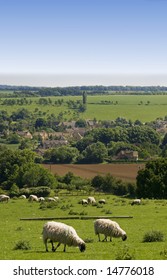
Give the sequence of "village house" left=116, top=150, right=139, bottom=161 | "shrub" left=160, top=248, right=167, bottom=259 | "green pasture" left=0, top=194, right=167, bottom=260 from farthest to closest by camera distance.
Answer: "village house" left=116, top=150, right=139, bottom=161 → "green pasture" left=0, top=194, right=167, bottom=260 → "shrub" left=160, top=248, right=167, bottom=259

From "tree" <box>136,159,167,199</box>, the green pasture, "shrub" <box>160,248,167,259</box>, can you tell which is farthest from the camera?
"tree" <box>136,159,167,199</box>

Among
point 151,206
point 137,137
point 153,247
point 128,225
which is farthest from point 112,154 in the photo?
point 153,247

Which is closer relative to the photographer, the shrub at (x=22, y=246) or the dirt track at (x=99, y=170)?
the shrub at (x=22, y=246)

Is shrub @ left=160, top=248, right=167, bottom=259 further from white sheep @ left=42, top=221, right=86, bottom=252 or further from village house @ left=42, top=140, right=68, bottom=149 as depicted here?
village house @ left=42, top=140, right=68, bottom=149

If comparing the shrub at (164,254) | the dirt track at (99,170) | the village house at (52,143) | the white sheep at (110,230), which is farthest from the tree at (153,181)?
the village house at (52,143)

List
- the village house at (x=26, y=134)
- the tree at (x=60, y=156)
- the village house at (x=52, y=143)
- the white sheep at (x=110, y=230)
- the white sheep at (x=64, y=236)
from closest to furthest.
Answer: the white sheep at (x=64, y=236) → the white sheep at (x=110, y=230) → the tree at (x=60, y=156) → the village house at (x=52, y=143) → the village house at (x=26, y=134)

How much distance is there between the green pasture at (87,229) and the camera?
62.3ft

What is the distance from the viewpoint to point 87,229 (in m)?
29.8

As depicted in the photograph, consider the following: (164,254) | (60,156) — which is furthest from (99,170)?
(164,254)

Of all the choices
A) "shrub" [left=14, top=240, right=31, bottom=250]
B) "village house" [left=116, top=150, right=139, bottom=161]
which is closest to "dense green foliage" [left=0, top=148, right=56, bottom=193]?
"village house" [left=116, top=150, right=139, bottom=161]

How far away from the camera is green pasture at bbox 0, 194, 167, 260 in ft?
62.3

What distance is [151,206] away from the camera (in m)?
42.8

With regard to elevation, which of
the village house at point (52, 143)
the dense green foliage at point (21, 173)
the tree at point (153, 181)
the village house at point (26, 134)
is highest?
the tree at point (153, 181)

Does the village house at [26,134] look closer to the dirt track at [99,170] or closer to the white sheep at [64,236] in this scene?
the dirt track at [99,170]
